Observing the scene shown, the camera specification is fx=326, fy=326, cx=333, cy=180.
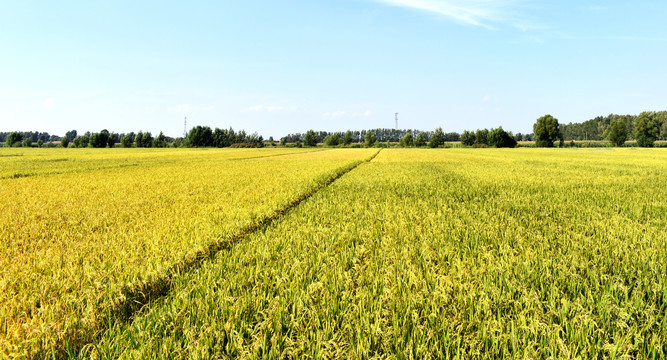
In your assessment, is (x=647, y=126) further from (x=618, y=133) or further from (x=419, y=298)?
(x=419, y=298)

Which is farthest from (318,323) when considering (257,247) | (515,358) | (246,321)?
(257,247)

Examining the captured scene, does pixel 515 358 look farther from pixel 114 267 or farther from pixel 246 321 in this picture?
pixel 114 267

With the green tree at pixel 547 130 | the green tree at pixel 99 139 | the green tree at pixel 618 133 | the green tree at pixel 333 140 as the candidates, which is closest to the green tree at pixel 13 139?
the green tree at pixel 99 139

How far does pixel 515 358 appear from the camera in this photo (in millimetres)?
1877

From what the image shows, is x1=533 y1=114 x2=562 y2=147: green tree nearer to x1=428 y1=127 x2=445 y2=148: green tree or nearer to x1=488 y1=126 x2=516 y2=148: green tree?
x1=488 y1=126 x2=516 y2=148: green tree

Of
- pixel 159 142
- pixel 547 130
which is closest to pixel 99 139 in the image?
pixel 159 142

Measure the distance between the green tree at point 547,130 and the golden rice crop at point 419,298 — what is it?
13030 cm

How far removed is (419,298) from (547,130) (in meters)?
136

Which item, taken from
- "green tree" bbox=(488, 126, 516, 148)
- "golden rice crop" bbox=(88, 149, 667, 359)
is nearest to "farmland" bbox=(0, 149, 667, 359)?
"golden rice crop" bbox=(88, 149, 667, 359)

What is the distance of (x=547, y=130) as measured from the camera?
115 metres

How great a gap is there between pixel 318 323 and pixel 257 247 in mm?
2124

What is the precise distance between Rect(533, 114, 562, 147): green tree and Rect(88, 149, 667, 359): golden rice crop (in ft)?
428

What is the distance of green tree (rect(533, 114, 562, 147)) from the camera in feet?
373

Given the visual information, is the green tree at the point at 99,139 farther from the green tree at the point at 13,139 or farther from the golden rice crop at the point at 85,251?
the golden rice crop at the point at 85,251
